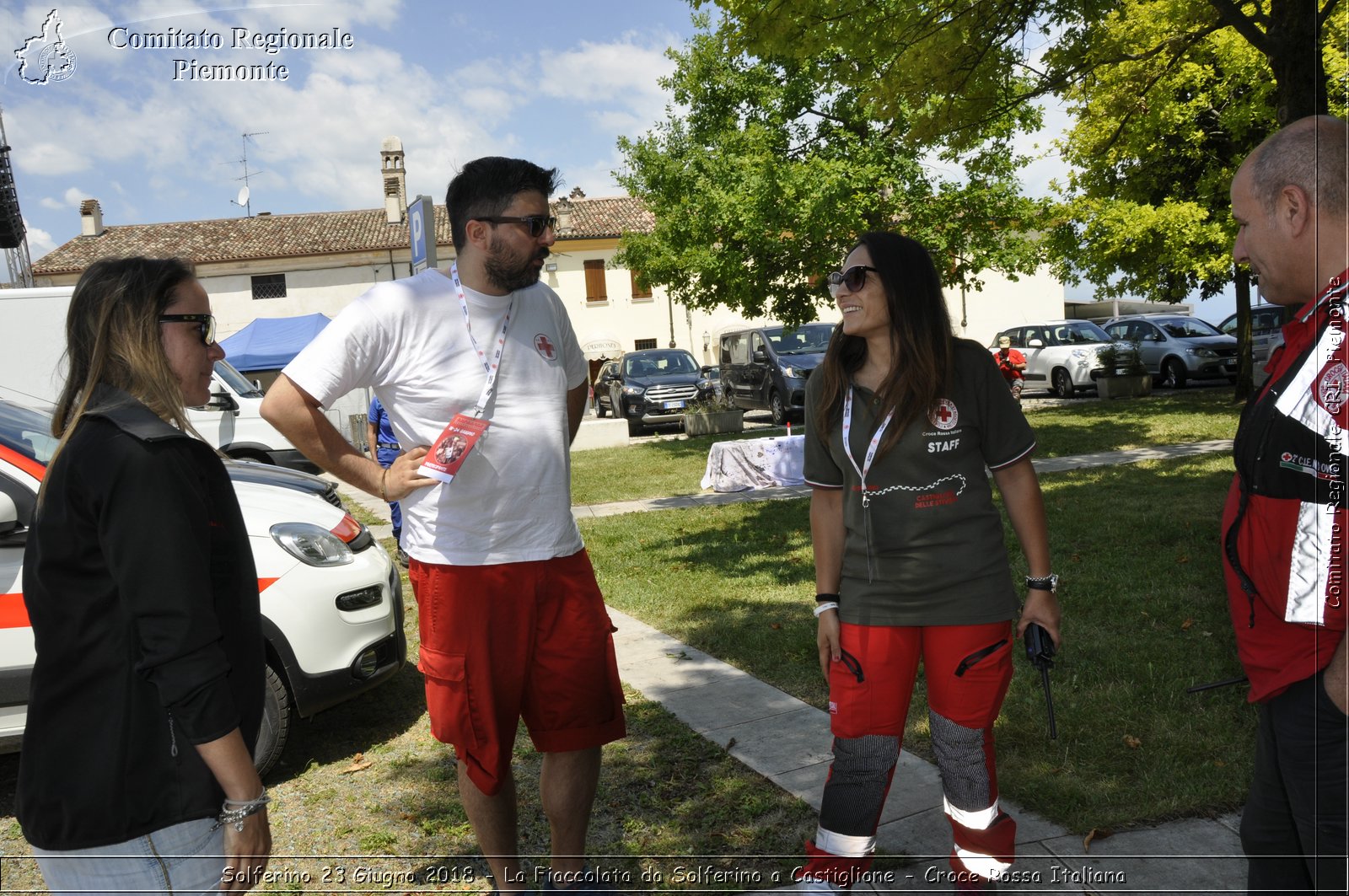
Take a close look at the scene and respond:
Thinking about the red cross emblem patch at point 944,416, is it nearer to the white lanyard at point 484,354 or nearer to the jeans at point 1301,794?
the jeans at point 1301,794

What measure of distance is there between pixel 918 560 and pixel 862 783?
0.62 metres

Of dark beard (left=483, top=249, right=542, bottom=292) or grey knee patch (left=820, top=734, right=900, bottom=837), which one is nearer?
grey knee patch (left=820, top=734, right=900, bottom=837)

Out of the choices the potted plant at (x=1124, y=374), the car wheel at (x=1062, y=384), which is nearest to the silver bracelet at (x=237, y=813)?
the potted plant at (x=1124, y=374)

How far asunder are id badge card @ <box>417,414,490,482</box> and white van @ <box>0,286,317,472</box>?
32.6 feet

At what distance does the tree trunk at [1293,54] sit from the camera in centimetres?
646

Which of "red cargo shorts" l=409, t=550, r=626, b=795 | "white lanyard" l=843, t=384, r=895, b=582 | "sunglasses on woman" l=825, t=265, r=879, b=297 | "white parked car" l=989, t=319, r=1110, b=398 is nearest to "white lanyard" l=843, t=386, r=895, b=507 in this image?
"white lanyard" l=843, t=384, r=895, b=582

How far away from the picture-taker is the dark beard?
2.97 metres

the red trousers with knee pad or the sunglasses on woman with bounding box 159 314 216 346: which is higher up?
the sunglasses on woman with bounding box 159 314 216 346

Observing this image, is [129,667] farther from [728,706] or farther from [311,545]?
[728,706]

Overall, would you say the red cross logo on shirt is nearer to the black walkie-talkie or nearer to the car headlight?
the black walkie-talkie

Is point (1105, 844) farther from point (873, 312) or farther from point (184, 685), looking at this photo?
point (184, 685)

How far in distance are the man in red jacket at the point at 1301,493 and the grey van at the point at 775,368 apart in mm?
19186

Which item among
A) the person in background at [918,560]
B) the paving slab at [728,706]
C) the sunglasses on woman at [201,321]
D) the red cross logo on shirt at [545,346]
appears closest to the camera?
the sunglasses on woman at [201,321]

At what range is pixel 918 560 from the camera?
2725mm
